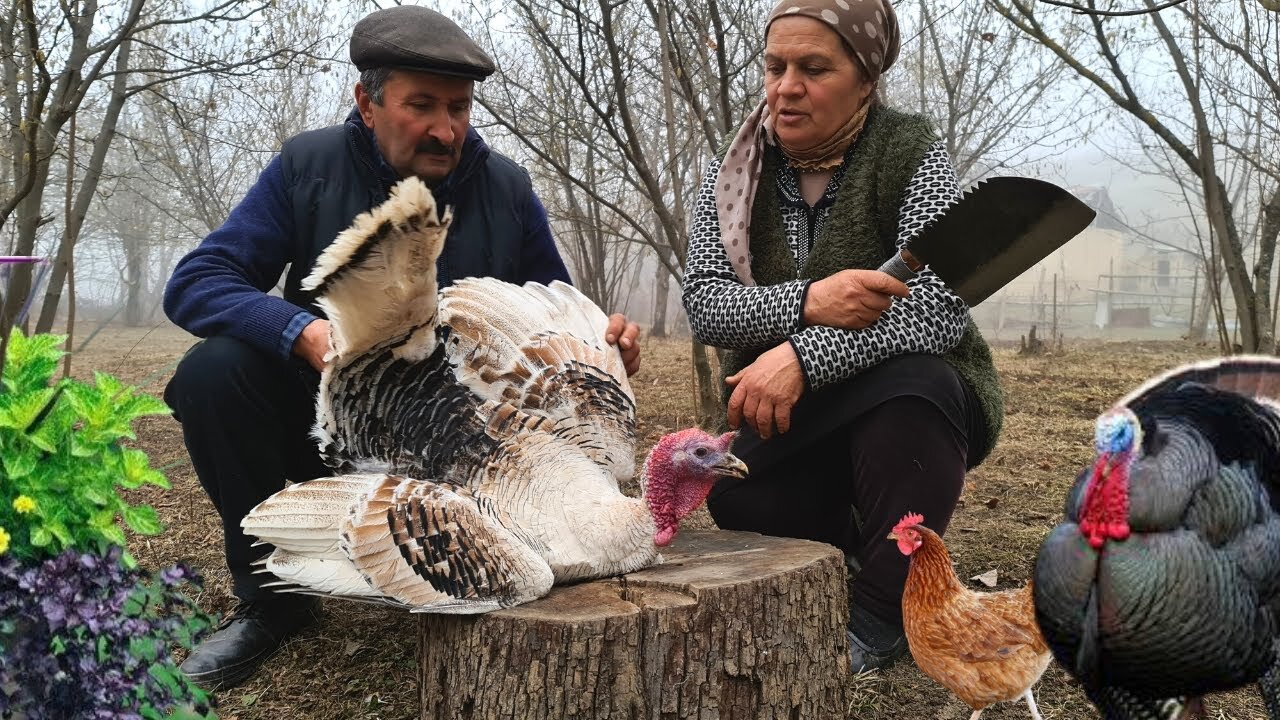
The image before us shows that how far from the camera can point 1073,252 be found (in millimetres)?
42625

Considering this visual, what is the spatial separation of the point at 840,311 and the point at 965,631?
3.06 feet

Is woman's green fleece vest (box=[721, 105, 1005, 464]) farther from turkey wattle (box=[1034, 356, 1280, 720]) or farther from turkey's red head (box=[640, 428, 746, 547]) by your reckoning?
turkey wattle (box=[1034, 356, 1280, 720])

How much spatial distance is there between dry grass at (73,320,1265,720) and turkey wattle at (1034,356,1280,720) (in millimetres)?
882

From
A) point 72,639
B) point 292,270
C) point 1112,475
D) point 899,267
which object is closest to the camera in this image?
point 72,639

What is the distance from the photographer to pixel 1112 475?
1.83 meters

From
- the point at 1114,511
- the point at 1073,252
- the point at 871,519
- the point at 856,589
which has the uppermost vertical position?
the point at 1073,252

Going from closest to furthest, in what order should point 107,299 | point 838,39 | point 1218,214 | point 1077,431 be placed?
point 838,39 < point 1218,214 < point 1077,431 < point 107,299

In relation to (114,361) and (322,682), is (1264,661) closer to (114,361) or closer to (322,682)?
(322,682)

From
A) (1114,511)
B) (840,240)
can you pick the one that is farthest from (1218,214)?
(1114,511)

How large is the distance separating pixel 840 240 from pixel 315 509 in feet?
5.76

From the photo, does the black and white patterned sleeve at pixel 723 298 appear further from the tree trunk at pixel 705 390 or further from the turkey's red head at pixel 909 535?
the tree trunk at pixel 705 390

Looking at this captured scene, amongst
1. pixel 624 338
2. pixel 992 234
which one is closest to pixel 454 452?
pixel 624 338

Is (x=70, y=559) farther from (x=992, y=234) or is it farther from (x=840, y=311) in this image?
(x=992, y=234)

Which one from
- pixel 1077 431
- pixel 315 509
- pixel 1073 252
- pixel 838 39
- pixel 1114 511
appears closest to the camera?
pixel 1114 511
